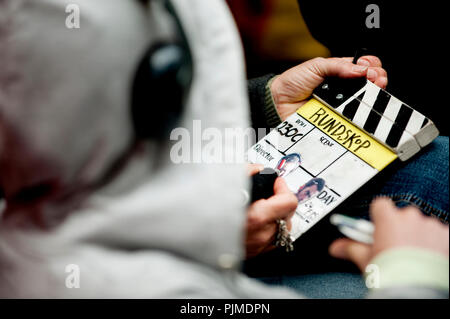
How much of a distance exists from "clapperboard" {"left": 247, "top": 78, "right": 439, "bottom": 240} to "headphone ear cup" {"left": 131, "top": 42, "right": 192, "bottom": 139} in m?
0.42

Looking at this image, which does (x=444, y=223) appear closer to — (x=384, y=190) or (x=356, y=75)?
(x=384, y=190)

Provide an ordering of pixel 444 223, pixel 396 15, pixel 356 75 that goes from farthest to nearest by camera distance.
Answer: pixel 396 15 < pixel 356 75 < pixel 444 223

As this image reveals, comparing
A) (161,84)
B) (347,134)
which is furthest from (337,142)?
(161,84)

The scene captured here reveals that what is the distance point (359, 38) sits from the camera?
1132 millimetres

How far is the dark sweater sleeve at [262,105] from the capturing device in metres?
0.91

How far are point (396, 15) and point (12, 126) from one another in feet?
3.61

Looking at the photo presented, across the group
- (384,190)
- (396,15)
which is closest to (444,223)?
(384,190)

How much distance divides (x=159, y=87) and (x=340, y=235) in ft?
1.90

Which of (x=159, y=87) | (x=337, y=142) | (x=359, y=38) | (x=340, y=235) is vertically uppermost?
(x=359, y=38)

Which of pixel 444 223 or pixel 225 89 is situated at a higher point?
pixel 225 89

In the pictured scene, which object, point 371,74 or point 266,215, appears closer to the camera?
point 266,215

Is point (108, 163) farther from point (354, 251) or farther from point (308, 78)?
point (308, 78)

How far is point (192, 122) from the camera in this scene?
1.43 feet

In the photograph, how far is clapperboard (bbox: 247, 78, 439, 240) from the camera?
73 centimetres
